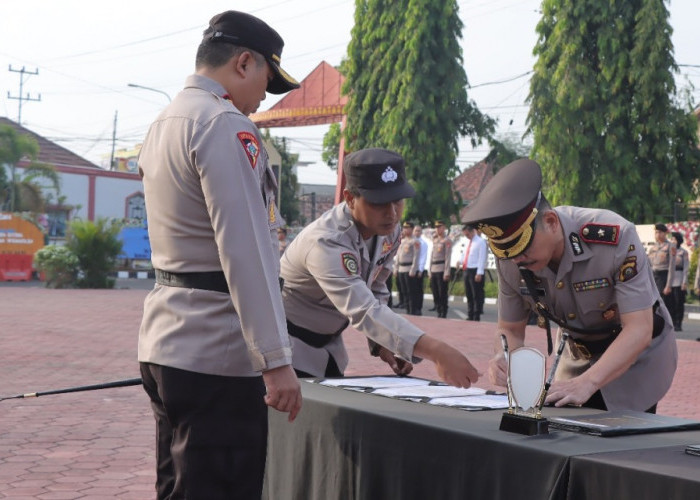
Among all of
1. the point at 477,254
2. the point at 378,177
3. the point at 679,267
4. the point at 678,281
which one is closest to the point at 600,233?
the point at 378,177

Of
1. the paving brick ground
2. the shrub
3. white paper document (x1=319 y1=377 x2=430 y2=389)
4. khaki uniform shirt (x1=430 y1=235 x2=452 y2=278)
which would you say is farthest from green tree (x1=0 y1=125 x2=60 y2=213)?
white paper document (x1=319 y1=377 x2=430 y2=389)

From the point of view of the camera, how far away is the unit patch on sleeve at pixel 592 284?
339cm

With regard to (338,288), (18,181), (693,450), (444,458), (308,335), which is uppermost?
(18,181)

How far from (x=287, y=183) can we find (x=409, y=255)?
30407 mm

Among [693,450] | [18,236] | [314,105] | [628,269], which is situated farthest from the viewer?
[314,105]

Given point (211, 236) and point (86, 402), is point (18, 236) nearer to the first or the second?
point (86, 402)

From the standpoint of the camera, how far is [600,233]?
11.1 ft

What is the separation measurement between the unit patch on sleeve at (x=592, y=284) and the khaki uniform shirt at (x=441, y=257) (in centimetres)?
1714

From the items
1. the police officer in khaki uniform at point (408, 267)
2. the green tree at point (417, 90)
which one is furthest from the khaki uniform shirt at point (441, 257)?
the green tree at point (417, 90)

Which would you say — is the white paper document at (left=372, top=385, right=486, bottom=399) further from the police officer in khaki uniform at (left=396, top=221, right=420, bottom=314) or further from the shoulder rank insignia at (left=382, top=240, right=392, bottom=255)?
the police officer in khaki uniform at (left=396, top=221, right=420, bottom=314)

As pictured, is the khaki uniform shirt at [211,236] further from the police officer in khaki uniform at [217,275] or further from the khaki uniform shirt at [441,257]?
the khaki uniform shirt at [441,257]

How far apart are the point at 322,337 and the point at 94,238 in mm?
25682

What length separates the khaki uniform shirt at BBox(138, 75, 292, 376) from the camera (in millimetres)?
2582

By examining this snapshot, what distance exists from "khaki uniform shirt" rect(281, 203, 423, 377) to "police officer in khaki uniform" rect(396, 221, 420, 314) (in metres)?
17.3
